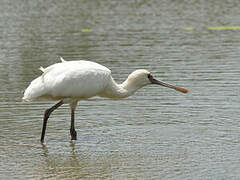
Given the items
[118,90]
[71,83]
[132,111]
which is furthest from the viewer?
[132,111]

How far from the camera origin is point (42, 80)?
12172 mm

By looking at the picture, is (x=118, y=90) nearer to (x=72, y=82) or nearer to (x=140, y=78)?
(x=140, y=78)

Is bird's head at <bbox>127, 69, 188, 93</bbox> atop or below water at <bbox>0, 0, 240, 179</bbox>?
atop

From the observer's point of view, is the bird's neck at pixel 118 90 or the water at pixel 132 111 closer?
the water at pixel 132 111

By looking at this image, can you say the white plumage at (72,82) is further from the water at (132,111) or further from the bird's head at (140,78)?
the water at (132,111)

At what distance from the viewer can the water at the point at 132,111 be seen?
420 inches

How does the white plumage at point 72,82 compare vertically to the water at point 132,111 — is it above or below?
above

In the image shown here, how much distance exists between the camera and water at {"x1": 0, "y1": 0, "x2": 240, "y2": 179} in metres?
10.7

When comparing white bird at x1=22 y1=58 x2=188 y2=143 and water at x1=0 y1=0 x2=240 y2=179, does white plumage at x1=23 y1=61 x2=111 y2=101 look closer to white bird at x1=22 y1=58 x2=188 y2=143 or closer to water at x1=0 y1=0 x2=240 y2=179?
white bird at x1=22 y1=58 x2=188 y2=143

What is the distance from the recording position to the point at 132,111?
1439 centimetres

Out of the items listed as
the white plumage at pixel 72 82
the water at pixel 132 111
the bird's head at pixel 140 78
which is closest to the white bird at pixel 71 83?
the white plumage at pixel 72 82

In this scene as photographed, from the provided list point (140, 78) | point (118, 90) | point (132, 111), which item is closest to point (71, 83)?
point (118, 90)

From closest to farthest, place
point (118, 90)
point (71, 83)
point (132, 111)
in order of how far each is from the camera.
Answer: point (71, 83), point (118, 90), point (132, 111)

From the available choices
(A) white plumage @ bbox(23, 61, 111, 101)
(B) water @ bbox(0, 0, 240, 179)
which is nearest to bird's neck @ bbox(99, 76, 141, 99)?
(A) white plumage @ bbox(23, 61, 111, 101)
